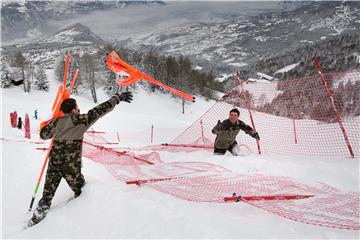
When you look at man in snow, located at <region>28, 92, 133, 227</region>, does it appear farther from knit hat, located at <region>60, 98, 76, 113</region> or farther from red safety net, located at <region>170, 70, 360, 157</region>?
red safety net, located at <region>170, 70, 360, 157</region>

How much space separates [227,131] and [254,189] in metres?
2.43

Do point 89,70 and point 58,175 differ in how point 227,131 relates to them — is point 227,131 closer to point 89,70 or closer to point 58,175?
point 58,175

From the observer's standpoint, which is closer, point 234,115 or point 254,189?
point 254,189

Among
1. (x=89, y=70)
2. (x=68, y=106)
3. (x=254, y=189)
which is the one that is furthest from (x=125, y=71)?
(x=89, y=70)

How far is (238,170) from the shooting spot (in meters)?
5.45

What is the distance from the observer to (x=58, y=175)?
4020 mm

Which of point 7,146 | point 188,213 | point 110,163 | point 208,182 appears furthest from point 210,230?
point 7,146

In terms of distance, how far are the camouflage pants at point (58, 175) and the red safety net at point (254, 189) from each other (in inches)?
29.9

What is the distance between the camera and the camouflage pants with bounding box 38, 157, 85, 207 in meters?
3.94

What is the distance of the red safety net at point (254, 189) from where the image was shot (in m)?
3.35

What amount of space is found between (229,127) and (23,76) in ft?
158

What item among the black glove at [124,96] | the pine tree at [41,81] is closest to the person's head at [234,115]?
the black glove at [124,96]

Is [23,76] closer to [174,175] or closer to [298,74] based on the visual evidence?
[174,175]

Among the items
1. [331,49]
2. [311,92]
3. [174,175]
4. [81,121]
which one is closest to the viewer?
[81,121]
